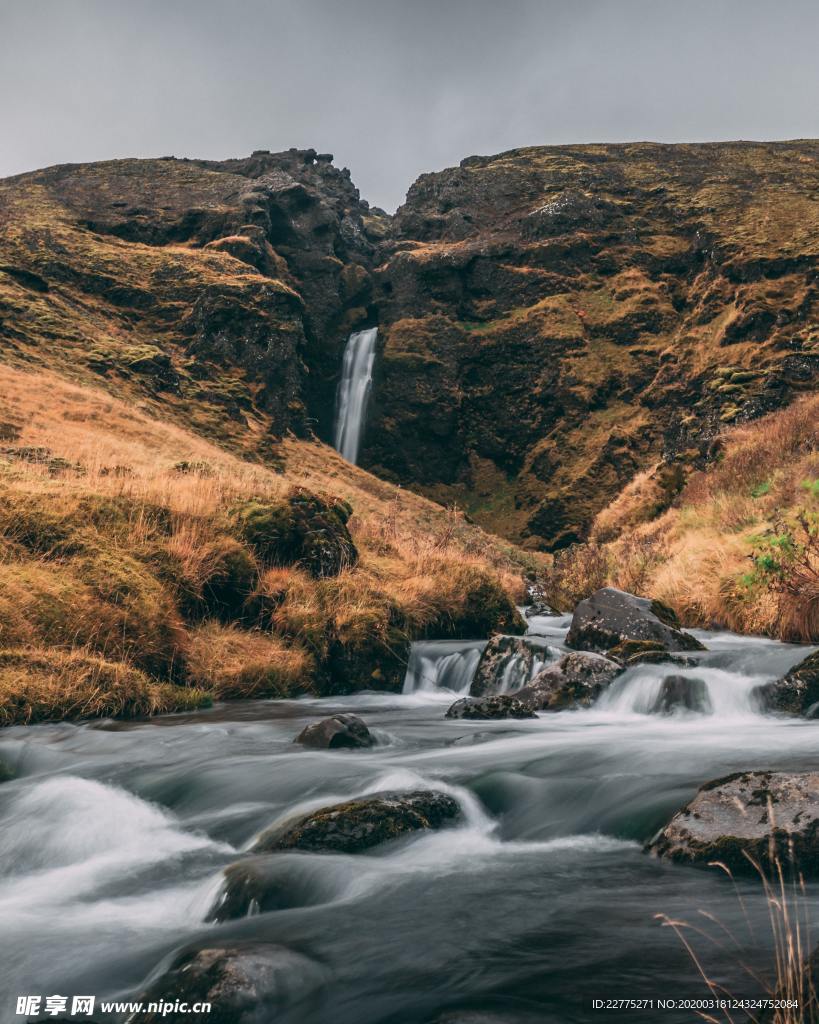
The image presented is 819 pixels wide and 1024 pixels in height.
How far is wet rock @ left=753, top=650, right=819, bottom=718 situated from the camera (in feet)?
29.0

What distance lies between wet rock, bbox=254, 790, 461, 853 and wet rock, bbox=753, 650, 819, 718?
4.79 meters

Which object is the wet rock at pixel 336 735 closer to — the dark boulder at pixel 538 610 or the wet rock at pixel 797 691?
the wet rock at pixel 797 691

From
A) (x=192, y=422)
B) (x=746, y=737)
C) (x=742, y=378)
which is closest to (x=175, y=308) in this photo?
(x=192, y=422)

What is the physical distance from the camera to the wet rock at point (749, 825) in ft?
14.8

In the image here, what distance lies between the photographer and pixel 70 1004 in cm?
391

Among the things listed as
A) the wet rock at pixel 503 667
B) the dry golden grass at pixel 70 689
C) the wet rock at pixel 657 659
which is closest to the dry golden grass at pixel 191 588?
the dry golden grass at pixel 70 689

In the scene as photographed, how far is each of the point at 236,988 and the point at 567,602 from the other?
1701 cm

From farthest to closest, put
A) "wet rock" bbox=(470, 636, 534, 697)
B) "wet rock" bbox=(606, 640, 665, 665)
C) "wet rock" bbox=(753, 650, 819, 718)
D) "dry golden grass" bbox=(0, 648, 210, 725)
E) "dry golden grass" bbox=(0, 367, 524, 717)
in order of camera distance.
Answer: "wet rock" bbox=(470, 636, 534, 697) → "wet rock" bbox=(606, 640, 665, 665) → "dry golden grass" bbox=(0, 367, 524, 717) → "wet rock" bbox=(753, 650, 819, 718) → "dry golden grass" bbox=(0, 648, 210, 725)

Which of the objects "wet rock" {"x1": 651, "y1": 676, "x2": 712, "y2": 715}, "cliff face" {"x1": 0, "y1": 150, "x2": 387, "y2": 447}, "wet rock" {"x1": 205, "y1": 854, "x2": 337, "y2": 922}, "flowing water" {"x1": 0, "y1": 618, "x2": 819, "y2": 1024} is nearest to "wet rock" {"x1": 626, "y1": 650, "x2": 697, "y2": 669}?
"wet rock" {"x1": 651, "y1": 676, "x2": 712, "y2": 715}

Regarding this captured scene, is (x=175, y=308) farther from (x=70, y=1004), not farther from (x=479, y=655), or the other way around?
(x=70, y=1004)

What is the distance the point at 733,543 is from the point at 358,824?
11084 millimetres

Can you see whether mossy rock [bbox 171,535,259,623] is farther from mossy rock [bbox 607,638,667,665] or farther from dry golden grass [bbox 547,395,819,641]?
dry golden grass [bbox 547,395,819,641]

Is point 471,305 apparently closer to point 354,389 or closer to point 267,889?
point 354,389

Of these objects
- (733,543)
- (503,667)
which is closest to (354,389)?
(733,543)
